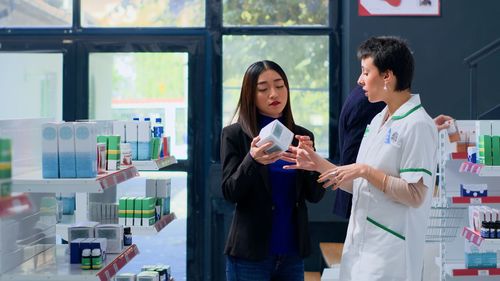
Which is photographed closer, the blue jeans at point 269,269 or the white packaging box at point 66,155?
the blue jeans at point 269,269

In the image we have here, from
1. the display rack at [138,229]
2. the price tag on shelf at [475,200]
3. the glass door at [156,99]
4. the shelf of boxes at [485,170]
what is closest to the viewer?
the shelf of boxes at [485,170]

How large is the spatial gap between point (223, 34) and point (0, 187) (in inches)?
221

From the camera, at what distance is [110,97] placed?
719 cm

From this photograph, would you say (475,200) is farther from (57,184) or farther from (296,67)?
(57,184)

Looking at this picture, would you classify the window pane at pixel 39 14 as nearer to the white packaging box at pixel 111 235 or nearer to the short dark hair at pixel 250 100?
the white packaging box at pixel 111 235

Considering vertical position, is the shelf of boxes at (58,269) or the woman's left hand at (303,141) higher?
the woman's left hand at (303,141)

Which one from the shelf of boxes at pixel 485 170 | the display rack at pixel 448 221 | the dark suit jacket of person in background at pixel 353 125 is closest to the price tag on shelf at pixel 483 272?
the display rack at pixel 448 221

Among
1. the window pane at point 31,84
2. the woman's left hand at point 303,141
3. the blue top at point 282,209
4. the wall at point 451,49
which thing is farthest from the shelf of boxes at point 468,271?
the window pane at point 31,84

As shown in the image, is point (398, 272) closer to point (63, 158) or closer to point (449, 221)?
point (63, 158)

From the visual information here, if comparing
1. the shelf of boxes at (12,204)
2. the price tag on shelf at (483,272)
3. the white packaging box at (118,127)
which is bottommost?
the price tag on shelf at (483,272)

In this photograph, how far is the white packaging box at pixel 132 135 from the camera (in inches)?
207

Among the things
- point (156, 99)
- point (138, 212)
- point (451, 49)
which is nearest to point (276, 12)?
point (156, 99)

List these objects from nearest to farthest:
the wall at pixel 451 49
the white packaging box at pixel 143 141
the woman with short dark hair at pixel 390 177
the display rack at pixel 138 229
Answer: the woman with short dark hair at pixel 390 177, the display rack at pixel 138 229, the white packaging box at pixel 143 141, the wall at pixel 451 49

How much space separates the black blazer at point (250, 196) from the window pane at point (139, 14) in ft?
13.0
